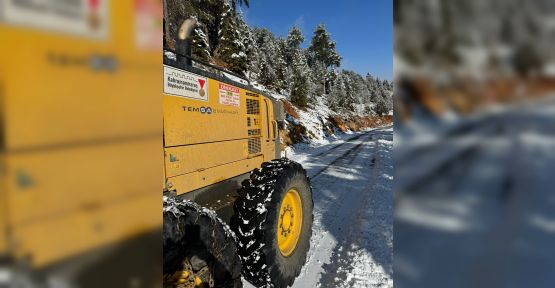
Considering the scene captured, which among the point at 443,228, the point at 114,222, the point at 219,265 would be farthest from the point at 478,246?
the point at 219,265

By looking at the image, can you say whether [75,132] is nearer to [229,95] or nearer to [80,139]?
[80,139]

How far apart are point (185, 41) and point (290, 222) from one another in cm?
238

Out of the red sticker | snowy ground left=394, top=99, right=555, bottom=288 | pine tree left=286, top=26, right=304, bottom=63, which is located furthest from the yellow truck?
pine tree left=286, top=26, right=304, bottom=63

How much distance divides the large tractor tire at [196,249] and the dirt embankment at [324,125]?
50.8 inches

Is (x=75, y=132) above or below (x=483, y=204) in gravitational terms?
above

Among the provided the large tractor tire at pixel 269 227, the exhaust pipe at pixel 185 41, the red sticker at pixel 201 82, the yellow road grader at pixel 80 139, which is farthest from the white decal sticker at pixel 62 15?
the large tractor tire at pixel 269 227

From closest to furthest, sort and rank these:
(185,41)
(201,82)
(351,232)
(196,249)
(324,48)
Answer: (196,249), (185,41), (201,82), (351,232), (324,48)

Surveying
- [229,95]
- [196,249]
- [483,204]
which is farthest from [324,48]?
[483,204]

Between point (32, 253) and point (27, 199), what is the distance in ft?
0.31

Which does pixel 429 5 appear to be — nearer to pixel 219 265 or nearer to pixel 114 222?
pixel 114 222

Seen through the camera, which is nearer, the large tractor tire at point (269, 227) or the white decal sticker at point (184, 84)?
the white decal sticker at point (184, 84)

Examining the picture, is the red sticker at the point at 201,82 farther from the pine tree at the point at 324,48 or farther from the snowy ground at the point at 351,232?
the pine tree at the point at 324,48

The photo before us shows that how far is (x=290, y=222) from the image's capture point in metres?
4.21

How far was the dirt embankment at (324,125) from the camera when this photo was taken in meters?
20.5
